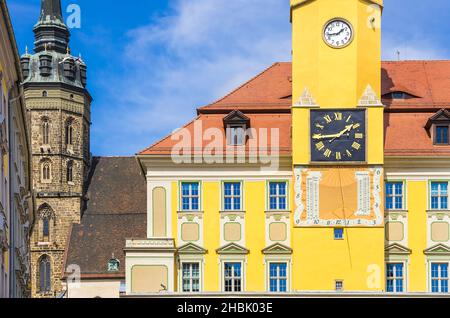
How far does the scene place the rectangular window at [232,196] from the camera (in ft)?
174

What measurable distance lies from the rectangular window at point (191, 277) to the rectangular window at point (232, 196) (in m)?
2.72

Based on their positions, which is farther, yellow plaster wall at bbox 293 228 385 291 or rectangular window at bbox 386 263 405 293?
rectangular window at bbox 386 263 405 293

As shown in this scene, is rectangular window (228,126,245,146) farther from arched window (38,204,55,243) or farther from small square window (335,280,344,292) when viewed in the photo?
arched window (38,204,55,243)

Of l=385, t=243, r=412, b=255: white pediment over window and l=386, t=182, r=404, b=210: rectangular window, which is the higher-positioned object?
l=386, t=182, r=404, b=210: rectangular window

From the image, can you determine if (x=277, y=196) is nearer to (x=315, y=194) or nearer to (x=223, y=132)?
(x=315, y=194)

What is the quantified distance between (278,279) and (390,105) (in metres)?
8.89

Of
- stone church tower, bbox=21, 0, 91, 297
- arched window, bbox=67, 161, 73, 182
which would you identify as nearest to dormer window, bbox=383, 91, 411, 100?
stone church tower, bbox=21, 0, 91, 297

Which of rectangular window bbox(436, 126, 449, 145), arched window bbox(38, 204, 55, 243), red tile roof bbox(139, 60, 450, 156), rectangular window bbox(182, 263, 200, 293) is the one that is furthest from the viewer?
arched window bbox(38, 204, 55, 243)

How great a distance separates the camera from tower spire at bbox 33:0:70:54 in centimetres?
9444

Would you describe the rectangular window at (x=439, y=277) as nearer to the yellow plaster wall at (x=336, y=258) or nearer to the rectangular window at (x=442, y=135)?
the yellow plaster wall at (x=336, y=258)

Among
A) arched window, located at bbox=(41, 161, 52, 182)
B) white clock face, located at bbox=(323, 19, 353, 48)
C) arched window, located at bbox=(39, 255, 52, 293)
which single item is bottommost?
arched window, located at bbox=(39, 255, 52, 293)

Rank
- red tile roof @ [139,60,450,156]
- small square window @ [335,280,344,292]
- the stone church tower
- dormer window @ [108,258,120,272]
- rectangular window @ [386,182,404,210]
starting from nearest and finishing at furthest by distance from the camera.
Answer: small square window @ [335,280,344,292]
rectangular window @ [386,182,404,210]
red tile roof @ [139,60,450,156]
dormer window @ [108,258,120,272]
the stone church tower

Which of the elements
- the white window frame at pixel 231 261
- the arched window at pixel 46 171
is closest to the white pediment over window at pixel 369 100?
the white window frame at pixel 231 261
